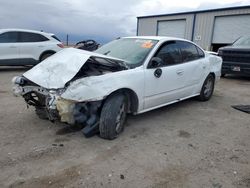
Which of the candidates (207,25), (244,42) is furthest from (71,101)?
(207,25)

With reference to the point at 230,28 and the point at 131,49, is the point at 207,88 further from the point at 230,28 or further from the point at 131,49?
the point at 230,28

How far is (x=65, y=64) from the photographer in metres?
3.80

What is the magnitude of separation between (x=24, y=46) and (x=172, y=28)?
1380cm

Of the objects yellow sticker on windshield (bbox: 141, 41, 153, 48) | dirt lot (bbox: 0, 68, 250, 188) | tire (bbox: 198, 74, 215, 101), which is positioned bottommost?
dirt lot (bbox: 0, 68, 250, 188)

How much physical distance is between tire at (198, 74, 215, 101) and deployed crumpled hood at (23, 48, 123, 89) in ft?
10.8

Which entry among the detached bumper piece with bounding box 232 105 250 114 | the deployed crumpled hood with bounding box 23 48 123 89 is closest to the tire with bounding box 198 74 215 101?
the detached bumper piece with bounding box 232 105 250 114

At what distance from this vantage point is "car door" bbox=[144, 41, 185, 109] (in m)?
4.31

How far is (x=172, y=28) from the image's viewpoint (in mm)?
21156

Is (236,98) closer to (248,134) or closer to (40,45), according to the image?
(248,134)

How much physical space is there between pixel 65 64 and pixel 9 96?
3.22 meters

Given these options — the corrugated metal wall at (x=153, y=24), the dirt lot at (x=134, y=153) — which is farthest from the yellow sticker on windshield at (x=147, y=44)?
the corrugated metal wall at (x=153, y=24)

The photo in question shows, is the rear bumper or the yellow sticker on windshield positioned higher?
the yellow sticker on windshield

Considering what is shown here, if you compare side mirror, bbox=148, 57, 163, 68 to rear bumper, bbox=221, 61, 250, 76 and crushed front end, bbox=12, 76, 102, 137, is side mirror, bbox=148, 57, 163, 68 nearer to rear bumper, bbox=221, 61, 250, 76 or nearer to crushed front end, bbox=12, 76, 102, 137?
crushed front end, bbox=12, 76, 102, 137

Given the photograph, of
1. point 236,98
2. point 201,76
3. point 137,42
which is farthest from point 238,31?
point 137,42
